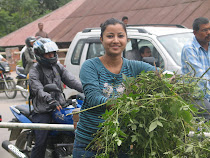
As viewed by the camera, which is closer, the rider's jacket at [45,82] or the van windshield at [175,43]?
the rider's jacket at [45,82]

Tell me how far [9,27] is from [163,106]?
32.8 meters

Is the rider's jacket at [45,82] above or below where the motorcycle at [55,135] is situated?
above

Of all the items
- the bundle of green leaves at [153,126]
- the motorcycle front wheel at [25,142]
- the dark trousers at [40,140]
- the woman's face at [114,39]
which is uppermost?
the woman's face at [114,39]

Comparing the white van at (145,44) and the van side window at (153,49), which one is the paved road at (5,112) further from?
the van side window at (153,49)

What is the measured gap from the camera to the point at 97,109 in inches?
117

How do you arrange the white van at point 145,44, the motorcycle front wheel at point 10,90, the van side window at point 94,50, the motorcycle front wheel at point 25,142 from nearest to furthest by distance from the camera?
the motorcycle front wheel at point 25,142 → the white van at point 145,44 → the van side window at point 94,50 → the motorcycle front wheel at point 10,90

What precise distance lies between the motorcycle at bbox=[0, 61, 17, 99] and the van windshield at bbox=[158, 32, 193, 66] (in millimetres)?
7531

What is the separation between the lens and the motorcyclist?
516cm

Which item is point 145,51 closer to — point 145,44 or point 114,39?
point 145,44

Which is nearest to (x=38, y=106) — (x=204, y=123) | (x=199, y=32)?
(x=199, y=32)

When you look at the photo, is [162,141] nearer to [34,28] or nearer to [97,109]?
[97,109]

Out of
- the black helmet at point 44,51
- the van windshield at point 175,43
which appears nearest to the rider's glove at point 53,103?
the black helmet at point 44,51

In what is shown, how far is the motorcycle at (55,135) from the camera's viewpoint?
511 cm

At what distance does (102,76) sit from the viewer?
121 inches
